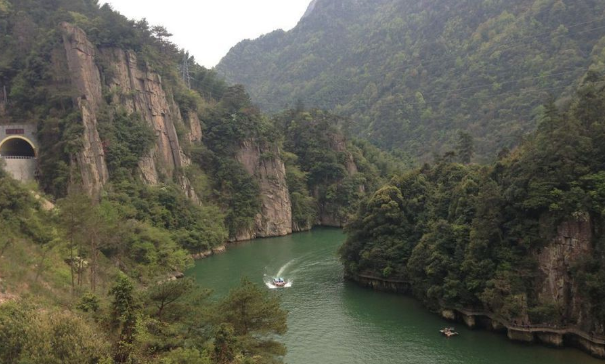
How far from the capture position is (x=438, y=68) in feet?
312

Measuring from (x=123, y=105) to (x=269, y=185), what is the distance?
68.2 feet

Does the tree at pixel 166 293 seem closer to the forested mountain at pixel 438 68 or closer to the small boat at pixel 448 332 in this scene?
the small boat at pixel 448 332

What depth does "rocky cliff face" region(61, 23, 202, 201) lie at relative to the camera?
44156 millimetres

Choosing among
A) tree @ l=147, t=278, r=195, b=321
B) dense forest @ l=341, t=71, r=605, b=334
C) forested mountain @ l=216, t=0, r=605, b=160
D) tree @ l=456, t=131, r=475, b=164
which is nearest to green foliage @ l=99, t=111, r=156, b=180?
dense forest @ l=341, t=71, r=605, b=334

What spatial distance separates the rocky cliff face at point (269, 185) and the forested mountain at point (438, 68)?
996 inches

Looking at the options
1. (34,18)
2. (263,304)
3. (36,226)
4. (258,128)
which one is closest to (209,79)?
(258,128)

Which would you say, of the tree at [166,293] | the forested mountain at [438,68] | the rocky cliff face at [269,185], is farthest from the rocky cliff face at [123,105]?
the forested mountain at [438,68]

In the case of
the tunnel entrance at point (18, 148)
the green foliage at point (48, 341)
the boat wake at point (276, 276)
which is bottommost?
the boat wake at point (276, 276)

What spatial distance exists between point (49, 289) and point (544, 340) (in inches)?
915

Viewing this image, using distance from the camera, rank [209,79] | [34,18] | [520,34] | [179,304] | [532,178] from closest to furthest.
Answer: [179,304], [532,178], [34,18], [209,79], [520,34]

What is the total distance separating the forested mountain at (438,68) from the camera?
72.0 metres

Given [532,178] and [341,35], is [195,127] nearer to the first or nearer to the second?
[532,178]

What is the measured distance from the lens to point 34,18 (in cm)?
5238

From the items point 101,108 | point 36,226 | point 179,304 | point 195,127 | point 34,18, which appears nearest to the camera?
point 179,304
